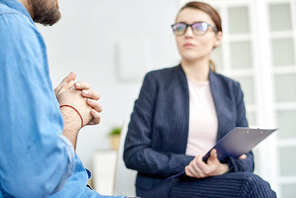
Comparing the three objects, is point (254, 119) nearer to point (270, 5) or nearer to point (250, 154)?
point (270, 5)

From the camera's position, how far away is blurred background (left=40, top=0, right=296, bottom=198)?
4082 mm

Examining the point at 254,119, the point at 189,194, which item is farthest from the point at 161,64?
the point at 189,194

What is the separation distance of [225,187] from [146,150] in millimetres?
395

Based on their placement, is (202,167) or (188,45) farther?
(188,45)

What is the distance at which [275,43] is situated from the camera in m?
4.15

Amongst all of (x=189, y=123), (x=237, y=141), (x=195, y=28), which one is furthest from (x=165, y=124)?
(x=195, y=28)

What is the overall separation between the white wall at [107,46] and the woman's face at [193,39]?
224cm

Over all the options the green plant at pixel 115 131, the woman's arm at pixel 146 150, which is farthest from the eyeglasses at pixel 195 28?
the green plant at pixel 115 131

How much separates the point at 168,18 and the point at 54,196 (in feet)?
11.7

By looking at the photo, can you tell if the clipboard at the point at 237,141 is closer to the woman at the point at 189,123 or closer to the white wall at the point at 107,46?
the woman at the point at 189,123

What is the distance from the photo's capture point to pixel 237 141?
154 centimetres

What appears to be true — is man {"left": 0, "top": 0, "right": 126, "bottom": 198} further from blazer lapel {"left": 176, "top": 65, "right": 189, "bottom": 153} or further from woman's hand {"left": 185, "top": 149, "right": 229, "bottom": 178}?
blazer lapel {"left": 176, "top": 65, "right": 189, "bottom": 153}

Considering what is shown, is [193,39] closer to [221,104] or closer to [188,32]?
[188,32]

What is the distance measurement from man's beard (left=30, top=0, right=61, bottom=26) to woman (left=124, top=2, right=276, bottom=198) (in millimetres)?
793
